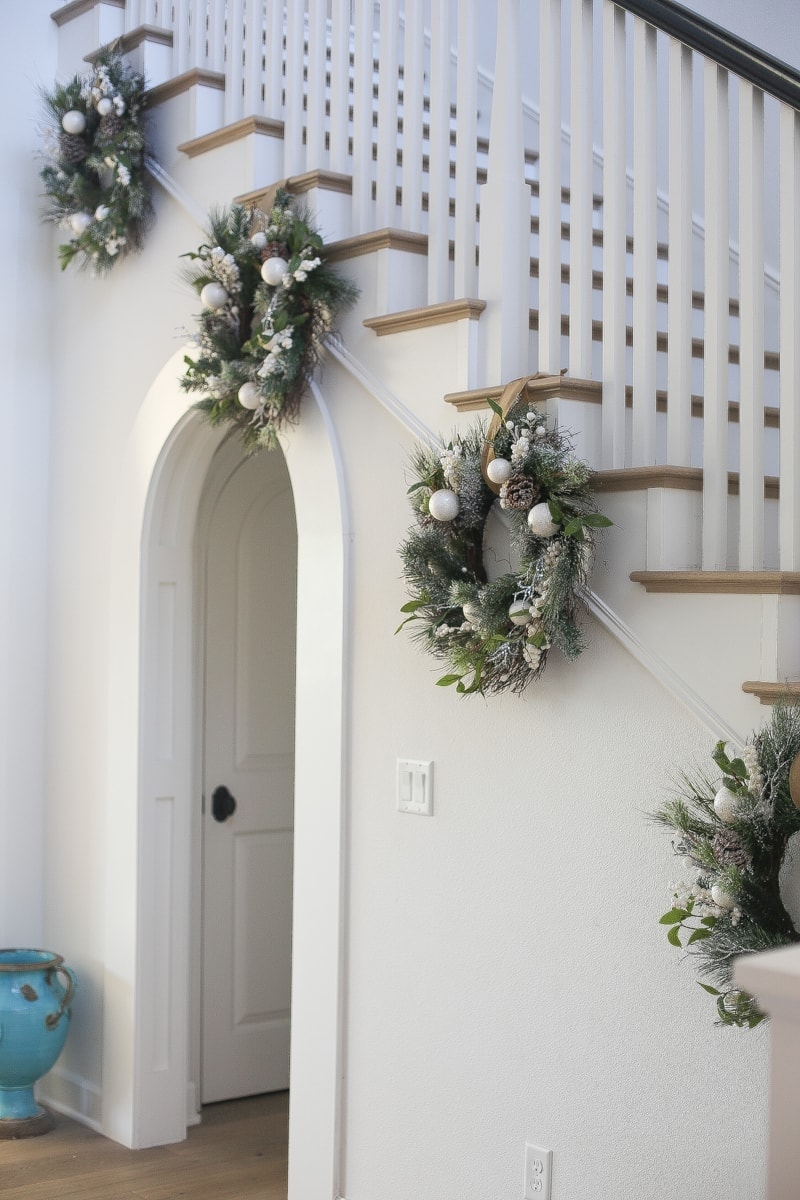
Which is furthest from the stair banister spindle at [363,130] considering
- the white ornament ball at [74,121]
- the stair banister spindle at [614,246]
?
the white ornament ball at [74,121]

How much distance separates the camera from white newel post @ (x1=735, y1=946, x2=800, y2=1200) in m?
0.78

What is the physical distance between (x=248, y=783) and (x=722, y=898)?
247 cm

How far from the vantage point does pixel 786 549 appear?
2.19m

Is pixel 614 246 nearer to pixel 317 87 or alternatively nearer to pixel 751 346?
pixel 751 346

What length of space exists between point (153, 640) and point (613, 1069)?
191cm

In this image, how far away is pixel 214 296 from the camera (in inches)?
121

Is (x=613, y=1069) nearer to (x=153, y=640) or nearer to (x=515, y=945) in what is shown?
(x=515, y=945)

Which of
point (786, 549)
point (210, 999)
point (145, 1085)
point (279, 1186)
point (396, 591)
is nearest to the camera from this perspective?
point (786, 549)

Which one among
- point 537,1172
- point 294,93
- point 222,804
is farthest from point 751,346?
point 222,804

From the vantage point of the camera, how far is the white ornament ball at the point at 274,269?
2.93 meters

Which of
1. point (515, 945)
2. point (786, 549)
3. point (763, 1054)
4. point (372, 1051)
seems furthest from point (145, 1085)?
point (786, 549)

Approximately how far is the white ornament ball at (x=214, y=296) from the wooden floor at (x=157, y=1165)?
2.25 metres

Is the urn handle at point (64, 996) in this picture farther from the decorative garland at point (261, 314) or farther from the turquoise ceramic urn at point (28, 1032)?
the decorative garland at point (261, 314)

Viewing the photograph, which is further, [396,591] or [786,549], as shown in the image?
[396,591]
